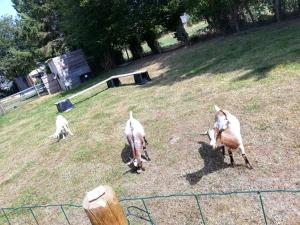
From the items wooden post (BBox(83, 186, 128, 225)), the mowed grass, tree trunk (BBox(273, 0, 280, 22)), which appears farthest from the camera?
tree trunk (BBox(273, 0, 280, 22))

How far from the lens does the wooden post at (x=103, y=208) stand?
2.74 meters

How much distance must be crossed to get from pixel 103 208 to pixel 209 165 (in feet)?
17.3

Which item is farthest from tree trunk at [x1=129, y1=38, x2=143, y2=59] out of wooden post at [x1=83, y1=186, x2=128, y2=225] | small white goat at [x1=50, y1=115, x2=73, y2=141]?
wooden post at [x1=83, y1=186, x2=128, y2=225]

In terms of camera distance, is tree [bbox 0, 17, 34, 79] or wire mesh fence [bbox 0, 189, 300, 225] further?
tree [bbox 0, 17, 34, 79]

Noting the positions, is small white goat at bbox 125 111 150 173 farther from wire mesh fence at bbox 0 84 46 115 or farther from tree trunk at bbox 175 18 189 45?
wire mesh fence at bbox 0 84 46 115

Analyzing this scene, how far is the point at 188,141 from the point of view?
361 inches

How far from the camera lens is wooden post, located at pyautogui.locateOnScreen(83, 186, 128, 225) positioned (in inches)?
108

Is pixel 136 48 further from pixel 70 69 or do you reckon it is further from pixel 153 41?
pixel 70 69

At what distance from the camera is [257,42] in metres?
16.0

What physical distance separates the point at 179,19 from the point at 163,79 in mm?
8826

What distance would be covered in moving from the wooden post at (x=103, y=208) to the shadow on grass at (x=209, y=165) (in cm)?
474

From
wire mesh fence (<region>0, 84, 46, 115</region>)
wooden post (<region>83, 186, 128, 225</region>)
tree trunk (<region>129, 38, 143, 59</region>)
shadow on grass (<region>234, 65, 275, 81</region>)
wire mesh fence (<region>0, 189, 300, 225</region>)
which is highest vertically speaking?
wooden post (<region>83, 186, 128, 225</region>)

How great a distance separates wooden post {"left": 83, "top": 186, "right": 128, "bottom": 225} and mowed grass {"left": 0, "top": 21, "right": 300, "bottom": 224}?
3.66 meters

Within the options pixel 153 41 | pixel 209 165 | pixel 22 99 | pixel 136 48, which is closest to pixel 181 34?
pixel 153 41
